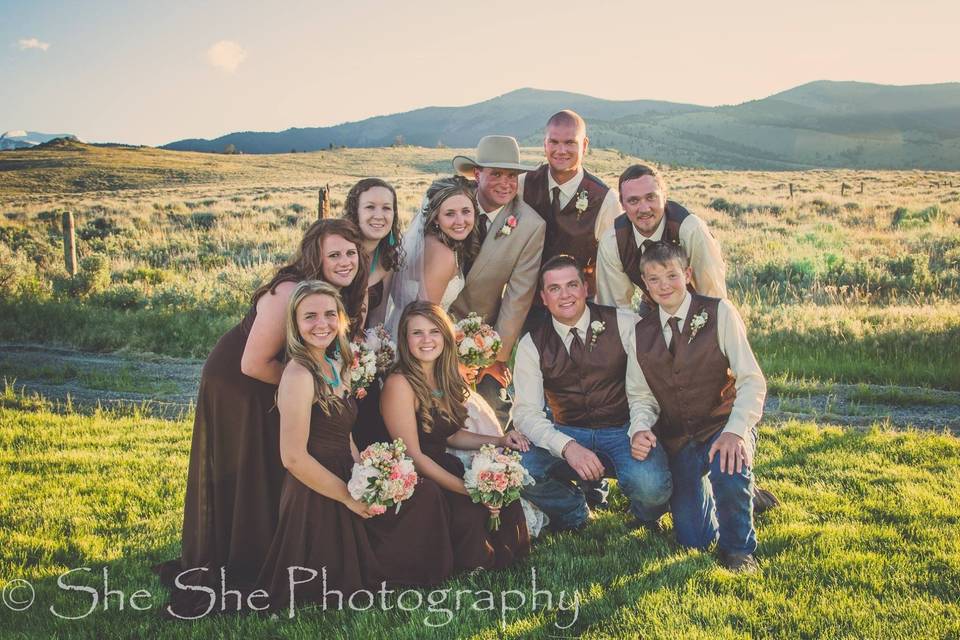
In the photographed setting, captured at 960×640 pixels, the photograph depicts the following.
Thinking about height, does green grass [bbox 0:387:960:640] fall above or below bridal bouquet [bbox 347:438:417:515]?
below

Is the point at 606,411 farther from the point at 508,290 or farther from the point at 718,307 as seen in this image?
the point at 508,290

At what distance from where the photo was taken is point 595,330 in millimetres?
4910

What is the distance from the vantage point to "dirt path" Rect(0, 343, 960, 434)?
24.2ft

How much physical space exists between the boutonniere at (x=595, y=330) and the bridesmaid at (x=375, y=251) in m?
1.54

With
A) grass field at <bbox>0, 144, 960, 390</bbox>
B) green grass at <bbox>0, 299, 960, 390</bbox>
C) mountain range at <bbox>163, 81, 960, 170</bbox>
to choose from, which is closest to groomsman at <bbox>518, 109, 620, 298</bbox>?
green grass at <bbox>0, 299, 960, 390</bbox>

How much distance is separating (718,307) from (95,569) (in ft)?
14.4

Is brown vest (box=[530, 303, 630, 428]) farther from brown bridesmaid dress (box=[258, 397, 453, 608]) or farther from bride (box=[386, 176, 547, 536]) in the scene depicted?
brown bridesmaid dress (box=[258, 397, 453, 608])

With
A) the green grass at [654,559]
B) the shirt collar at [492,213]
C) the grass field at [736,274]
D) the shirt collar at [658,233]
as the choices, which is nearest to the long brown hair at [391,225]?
the shirt collar at [492,213]

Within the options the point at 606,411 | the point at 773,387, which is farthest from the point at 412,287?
the point at 773,387

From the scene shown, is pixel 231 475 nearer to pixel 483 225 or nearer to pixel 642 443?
pixel 642 443

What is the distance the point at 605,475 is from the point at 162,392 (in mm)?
6381

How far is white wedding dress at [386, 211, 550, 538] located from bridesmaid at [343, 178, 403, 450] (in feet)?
0.30

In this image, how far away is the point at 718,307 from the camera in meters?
4.58

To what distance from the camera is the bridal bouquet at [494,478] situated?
420 centimetres
